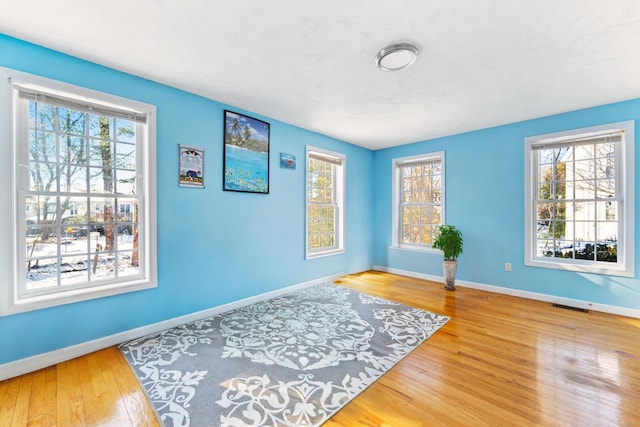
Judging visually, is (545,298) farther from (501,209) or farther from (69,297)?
(69,297)

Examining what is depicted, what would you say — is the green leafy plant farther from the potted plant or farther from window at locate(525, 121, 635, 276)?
window at locate(525, 121, 635, 276)

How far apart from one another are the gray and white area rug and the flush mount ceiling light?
8.28 feet

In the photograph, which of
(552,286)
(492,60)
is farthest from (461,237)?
(492,60)

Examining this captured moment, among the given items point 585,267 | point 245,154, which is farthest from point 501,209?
point 245,154

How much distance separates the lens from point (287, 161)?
3.96 meters

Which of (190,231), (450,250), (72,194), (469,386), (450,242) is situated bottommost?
(469,386)

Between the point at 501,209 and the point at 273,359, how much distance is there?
386 cm

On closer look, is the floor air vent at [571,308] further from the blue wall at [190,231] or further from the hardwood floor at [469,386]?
the blue wall at [190,231]

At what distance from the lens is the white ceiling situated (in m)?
1.74

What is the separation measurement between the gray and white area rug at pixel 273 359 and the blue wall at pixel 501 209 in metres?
1.69

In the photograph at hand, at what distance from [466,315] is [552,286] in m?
1.50

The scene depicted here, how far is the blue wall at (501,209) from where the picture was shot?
10.7 ft

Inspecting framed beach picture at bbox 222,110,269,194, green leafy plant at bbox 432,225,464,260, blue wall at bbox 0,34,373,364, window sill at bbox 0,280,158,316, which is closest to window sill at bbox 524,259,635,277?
green leafy plant at bbox 432,225,464,260

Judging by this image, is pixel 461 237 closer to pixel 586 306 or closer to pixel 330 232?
pixel 586 306
